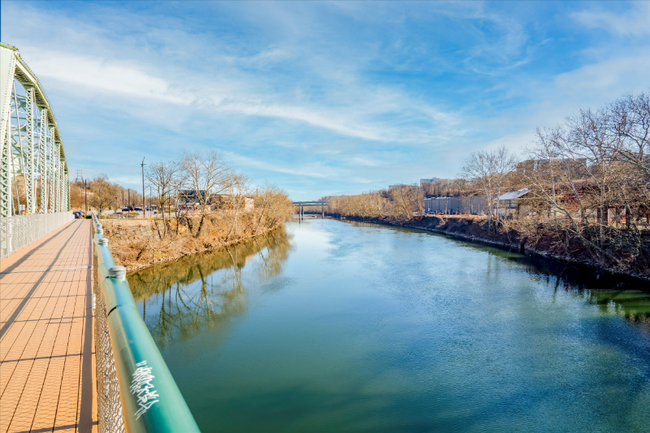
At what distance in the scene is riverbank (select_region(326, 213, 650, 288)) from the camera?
706 inches

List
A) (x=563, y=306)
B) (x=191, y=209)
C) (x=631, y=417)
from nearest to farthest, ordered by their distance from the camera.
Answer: (x=631, y=417)
(x=563, y=306)
(x=191, y=209)

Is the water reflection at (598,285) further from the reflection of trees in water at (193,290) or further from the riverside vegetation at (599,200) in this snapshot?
the reflection of trees in water at (193,290)

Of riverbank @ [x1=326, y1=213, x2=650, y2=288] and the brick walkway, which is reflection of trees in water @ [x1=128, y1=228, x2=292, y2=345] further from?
riverbank @ [x1=326, y1=213, x2=650, y2=288]

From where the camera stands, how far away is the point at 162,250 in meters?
22.0

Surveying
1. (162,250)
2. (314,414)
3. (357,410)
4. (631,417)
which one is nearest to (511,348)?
(631,417)

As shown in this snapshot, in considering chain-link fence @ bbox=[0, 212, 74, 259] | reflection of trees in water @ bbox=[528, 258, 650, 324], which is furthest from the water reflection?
chain-link fence @ bbox=[0, 212, 74, 259]

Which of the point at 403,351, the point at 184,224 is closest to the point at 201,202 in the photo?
the point at 184,224

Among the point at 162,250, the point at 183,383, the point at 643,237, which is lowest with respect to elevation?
the point at 183,383

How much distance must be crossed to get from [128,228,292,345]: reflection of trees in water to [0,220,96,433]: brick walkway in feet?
16.3

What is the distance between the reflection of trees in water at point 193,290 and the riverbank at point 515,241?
17.0 meters

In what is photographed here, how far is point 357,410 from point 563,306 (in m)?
10.2

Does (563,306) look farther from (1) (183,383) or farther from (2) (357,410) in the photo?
(1) (183,383)

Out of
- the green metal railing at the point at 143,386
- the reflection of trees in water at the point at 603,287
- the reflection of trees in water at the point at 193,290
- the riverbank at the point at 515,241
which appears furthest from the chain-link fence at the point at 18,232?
the riverbank at the point at 515,241

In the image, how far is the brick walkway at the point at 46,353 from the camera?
2.66 metres
